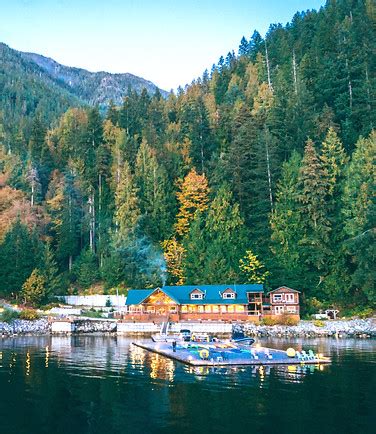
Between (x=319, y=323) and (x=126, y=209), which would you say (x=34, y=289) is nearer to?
(x=126, y=209)

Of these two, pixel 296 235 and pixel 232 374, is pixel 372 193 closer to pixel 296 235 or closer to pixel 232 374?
pixel 296 235

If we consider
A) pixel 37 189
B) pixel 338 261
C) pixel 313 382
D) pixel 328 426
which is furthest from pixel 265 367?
pixel 37 189

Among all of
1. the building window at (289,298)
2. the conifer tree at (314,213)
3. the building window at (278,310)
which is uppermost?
the conifer tree at (314,213)

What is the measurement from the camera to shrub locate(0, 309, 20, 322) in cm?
6438

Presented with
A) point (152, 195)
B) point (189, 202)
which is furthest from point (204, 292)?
point (152, 195)

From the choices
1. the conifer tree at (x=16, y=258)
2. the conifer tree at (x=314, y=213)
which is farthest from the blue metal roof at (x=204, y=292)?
the conifer tree at (x=16, y=258)

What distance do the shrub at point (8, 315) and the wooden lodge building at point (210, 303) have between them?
15046 millimetres

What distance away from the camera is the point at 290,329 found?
60.1m

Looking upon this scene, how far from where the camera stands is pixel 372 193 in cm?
6391

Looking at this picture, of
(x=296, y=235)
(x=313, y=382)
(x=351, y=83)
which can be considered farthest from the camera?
(x=351, y=83)

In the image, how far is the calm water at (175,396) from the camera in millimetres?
20578

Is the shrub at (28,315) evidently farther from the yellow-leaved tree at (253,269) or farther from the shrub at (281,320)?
the shrub at (281,320)

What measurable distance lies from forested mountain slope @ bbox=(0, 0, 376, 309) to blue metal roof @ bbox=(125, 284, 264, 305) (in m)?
3.06

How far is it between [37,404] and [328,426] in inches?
552
